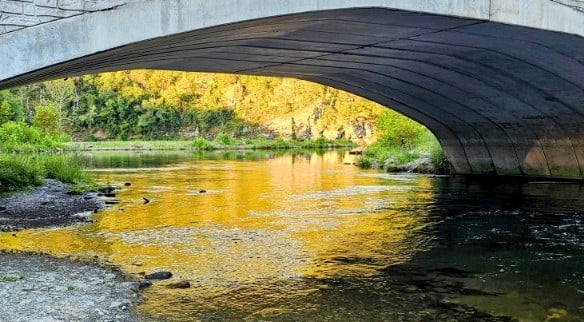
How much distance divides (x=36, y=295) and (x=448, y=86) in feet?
48.9

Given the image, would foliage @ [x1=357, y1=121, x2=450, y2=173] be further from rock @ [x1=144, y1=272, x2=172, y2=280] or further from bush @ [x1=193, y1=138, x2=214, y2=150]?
bush @ [x1=193, y1=138, x2=214, y2=150]

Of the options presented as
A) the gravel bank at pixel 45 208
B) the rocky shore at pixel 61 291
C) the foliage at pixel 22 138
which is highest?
the foliage at pixel 22 138

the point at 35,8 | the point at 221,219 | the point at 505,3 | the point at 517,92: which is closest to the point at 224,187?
the point at 221,219

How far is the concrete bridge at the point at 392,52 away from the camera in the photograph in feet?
25.1

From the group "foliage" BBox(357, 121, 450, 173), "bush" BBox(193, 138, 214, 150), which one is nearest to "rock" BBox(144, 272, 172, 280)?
"foliage" BBox(357, 121, 450, 173)

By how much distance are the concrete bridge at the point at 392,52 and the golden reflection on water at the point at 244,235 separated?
3.23 meters

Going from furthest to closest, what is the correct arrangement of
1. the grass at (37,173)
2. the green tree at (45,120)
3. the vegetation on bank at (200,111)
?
the vegetation on bank at (200,111) → the green tree at (45,120) → the grass at (37,173)

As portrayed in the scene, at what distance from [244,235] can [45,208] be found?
581 centimetres

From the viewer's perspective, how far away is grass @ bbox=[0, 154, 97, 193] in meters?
17.9

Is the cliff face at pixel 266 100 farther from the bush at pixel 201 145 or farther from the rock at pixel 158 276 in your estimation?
the rock at pixel 158 276

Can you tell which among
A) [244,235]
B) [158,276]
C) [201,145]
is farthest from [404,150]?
[201,145]

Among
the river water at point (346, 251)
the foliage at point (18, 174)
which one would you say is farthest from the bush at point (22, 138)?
the river water at point (346, 251)

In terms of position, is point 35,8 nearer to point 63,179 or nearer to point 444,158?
point 63,179

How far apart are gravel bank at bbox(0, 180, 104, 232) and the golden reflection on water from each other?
652 mm
